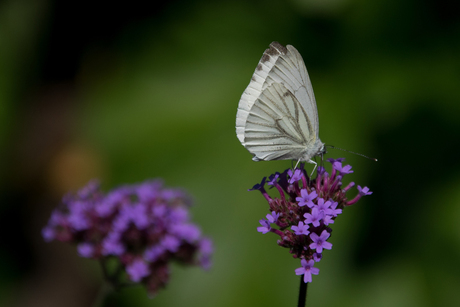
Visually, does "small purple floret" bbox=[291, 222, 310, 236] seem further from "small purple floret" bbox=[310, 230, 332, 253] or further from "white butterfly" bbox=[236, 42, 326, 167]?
"white butterfly" bbox=[236, 42, 326, 167]

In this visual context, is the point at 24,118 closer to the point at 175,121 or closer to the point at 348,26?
the point at 175,121

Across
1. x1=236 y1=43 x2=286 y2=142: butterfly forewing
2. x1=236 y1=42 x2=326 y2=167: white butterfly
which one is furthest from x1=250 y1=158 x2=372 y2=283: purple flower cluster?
x1=236 y1=43 x2=286 y2=142: butterfly forewing

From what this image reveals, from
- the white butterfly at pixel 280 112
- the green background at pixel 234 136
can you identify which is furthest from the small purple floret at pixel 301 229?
the green background at pixel 234 136

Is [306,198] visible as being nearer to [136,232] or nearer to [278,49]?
[278,49]

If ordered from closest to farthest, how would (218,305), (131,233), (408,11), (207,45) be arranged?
(131,233) < (218,305) < (408,11) < (207,45)

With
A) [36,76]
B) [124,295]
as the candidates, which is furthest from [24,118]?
[124,295]

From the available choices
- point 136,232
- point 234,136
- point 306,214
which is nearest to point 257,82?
point 306,214

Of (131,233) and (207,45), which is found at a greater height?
(207,45)
